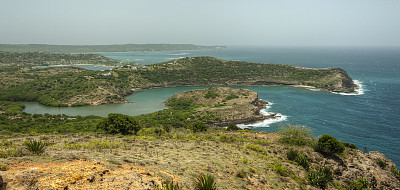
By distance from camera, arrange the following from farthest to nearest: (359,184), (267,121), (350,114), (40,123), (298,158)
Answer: (350,114) → (267,121) → (40,123) → (298,158) → (359,184)

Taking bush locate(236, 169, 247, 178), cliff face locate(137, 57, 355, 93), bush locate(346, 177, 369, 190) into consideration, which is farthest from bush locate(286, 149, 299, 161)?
cliff face locate(137, 57, 355, 93)

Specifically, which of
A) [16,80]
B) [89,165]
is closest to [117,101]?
[16,80]

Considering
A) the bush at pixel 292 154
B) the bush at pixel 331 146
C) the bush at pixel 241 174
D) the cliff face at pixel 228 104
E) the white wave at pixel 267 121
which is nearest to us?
the bush at pixel 241 174

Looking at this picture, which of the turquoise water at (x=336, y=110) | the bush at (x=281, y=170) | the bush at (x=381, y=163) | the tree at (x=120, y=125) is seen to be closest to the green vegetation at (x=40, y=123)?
the tree at (x=120, y=125)

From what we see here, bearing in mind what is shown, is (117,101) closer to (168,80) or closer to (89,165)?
(168,80)

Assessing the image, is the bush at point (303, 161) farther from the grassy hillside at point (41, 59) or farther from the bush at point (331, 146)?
the grassy hillside at point (41, 59)

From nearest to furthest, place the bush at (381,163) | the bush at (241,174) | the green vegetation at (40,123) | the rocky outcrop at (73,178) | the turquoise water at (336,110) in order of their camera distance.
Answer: the rocky outcrop at (73,178), the bush at (241,174), the bush at (381,163), the green vegetation at (40,123), the turquoise water at (336,110)

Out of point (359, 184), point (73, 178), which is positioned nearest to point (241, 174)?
point (73, 178)

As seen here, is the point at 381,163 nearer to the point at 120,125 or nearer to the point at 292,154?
the point at 292,154

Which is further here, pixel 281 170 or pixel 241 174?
pixel 281 170

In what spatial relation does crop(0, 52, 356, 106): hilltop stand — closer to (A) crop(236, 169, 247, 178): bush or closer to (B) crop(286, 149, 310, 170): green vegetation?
(B) crop(286, 149, 310, 170): green vegetation
